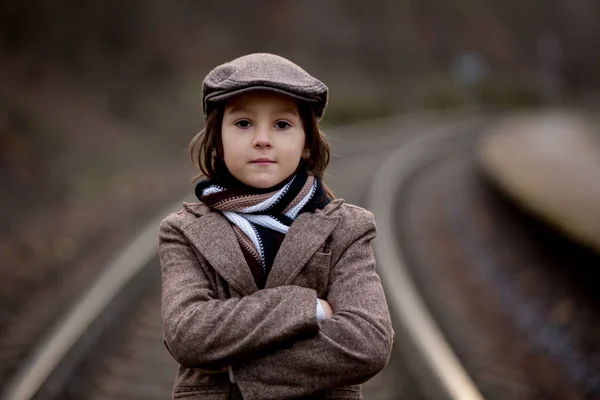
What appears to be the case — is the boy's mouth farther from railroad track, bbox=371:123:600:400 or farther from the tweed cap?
railroad track, bbox=371:123:600:400

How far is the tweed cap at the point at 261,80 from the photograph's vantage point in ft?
6.15

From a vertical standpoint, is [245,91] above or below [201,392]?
above

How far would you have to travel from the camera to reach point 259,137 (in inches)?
76.1

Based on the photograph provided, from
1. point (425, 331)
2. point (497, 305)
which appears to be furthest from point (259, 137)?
point (497, 305)

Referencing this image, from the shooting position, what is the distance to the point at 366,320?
6.33ft

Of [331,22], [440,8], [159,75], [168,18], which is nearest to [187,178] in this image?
[159,75]

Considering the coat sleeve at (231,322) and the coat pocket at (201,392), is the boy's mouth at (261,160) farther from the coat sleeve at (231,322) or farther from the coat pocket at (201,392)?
the coat pocket at (201,392)

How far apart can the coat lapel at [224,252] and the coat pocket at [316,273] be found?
0.13 meters

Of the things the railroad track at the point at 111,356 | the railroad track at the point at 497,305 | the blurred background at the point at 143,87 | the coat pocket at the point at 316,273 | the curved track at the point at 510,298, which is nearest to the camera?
the coat pocket at the point at 316,273

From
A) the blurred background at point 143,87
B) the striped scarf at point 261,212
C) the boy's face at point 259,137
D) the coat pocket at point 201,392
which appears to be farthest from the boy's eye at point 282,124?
the blurred background at point 143,87

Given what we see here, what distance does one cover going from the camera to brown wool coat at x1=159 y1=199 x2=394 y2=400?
1867 millimetres

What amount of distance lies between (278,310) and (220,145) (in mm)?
492

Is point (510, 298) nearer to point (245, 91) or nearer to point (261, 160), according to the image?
point (261, 160)

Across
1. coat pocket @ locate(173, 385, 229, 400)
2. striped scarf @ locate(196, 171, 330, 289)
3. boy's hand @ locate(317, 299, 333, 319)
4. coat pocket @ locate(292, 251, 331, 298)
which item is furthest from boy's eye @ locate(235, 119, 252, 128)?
coat pocket @ locate(173, 385, 229, 400)
